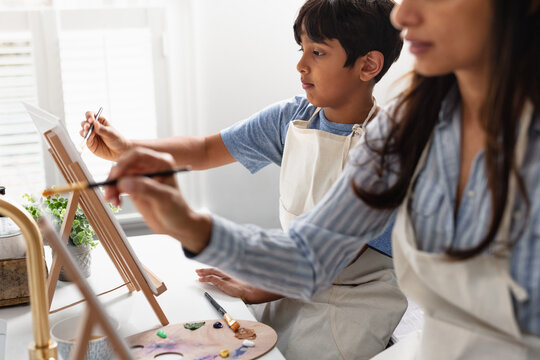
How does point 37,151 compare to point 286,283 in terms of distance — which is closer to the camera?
point 286,283

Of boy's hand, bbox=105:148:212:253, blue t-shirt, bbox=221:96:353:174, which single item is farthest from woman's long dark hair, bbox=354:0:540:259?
blue t-shirt, bbox=221:96:353:174

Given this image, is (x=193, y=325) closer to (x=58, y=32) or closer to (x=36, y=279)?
(x=36, y=279)

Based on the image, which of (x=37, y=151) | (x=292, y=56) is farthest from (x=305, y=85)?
(x=37, y=151)

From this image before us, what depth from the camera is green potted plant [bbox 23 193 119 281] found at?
1.45 m

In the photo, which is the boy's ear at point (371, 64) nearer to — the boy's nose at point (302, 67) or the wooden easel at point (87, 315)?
the boy's nose at point (302, 67)

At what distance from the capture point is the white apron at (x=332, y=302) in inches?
53.9

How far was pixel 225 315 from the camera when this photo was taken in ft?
4.10

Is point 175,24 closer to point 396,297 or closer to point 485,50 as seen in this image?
point 396,297

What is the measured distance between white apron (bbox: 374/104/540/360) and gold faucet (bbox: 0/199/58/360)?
0.52 m

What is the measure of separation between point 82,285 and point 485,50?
0.57m

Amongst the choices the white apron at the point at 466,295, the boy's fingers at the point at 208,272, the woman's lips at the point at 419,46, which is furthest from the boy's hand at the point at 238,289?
the woman's lips at the point at 419,46

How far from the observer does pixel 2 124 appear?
245 cm

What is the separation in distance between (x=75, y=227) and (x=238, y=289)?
409 mm

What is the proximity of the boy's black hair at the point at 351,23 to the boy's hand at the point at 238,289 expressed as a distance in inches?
23.4
